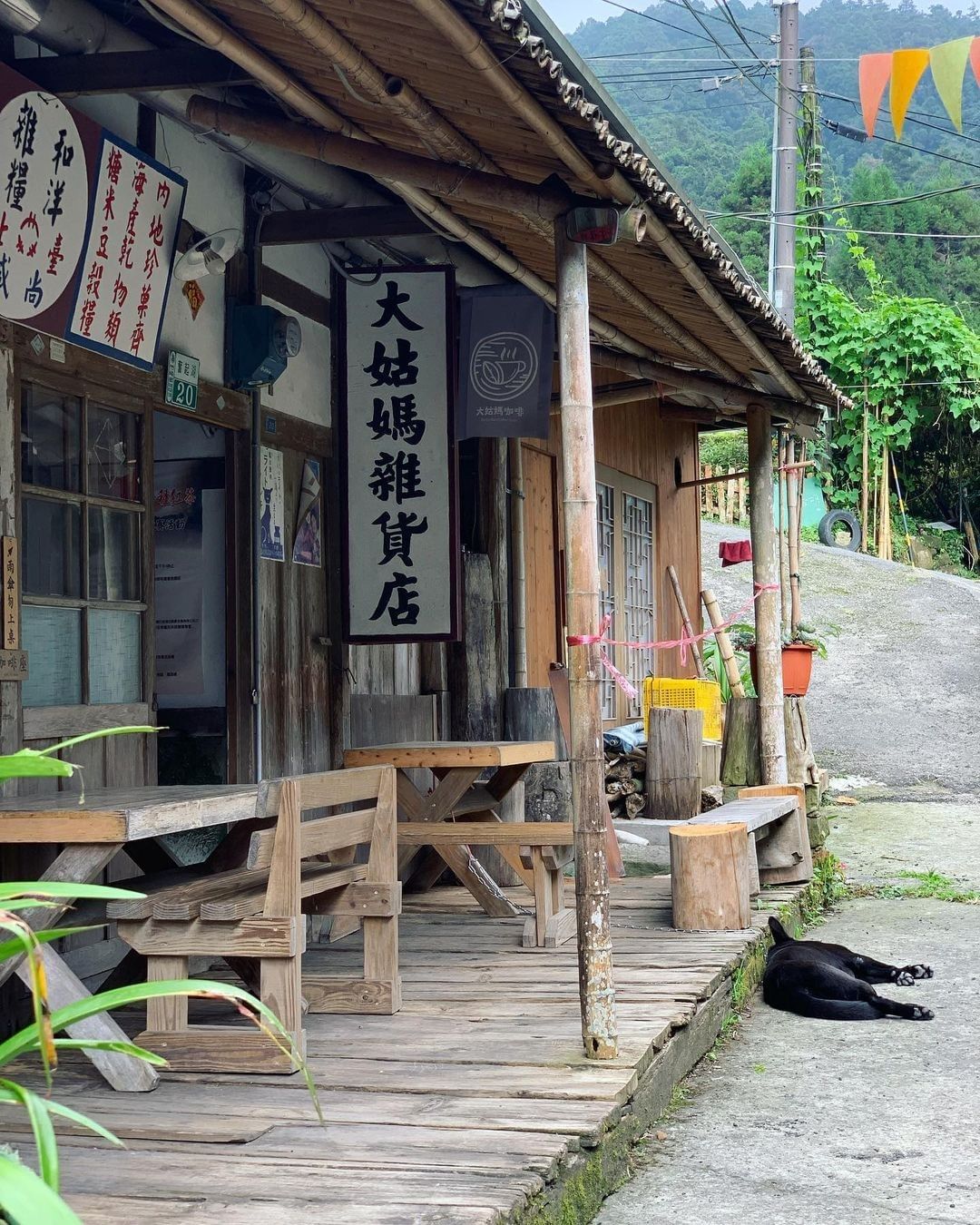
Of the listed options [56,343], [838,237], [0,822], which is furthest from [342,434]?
[838,237]

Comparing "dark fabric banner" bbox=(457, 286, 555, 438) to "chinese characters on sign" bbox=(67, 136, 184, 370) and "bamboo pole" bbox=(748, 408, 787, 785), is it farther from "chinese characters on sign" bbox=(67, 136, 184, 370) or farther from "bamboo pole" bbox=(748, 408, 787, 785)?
"bamboo pole" bbox=(748, 408, 787, 785)

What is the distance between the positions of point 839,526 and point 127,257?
22.0 metres

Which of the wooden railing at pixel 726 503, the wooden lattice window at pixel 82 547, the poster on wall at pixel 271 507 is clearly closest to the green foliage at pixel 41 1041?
the wooden lattice window at pixel 82 547

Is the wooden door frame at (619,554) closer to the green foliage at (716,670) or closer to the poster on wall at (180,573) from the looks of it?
the green foliage at (716,670)

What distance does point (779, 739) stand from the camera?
873cm

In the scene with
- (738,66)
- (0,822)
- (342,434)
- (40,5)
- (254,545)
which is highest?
(738,66)

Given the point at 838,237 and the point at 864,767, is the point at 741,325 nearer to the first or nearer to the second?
the point at 864,767

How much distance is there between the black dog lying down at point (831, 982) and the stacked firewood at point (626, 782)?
Result: 3817 millimetres

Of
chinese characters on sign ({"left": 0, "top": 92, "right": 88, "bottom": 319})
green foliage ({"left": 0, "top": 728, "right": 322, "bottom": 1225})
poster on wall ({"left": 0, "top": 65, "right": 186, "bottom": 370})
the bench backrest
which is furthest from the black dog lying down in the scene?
green foliage ({"left": 0, "top": 728, "right": 322, "bottom": 1225})

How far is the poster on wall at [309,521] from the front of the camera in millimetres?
6552

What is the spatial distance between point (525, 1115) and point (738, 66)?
47.0 feet

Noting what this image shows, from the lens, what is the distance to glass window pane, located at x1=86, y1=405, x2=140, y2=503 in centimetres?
512

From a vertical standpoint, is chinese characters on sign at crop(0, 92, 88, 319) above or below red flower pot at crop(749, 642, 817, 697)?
above

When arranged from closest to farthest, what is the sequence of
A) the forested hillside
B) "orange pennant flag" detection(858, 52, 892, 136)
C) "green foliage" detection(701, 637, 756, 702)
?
"orange pennant flag" detection(858, 52, 892, 136) < "green foliage" detection(701, 637, 756, 702) < the forested hillside
